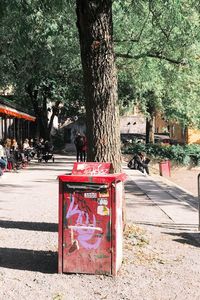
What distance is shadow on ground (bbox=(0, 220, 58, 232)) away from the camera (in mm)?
8388

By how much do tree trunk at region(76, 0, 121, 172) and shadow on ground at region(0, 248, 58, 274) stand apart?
1.77m

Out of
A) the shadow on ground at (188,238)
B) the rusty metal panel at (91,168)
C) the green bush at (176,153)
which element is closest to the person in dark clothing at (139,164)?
the green bush at (176,153)

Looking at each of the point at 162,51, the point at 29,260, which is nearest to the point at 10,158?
A: the point at 162,51

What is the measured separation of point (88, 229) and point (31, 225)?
127 inches

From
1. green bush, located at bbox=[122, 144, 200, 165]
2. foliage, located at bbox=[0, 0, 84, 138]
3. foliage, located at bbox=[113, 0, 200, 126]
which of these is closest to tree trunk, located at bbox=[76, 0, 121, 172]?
foliage, located at bbox=[0, 0, 84, 138]

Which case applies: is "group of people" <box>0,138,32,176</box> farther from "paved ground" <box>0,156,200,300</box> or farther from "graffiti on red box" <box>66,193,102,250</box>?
"graffiti on red box" <box>66,193,102,250</box>

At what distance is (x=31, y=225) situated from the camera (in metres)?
8.72

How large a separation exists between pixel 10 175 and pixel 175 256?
12.1 meters

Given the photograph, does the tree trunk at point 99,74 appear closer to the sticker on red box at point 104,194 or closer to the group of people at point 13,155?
the sticker on red box at point 104,194

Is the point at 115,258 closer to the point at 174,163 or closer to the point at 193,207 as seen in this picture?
the point at 193,207

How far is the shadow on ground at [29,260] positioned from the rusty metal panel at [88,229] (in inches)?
17.7

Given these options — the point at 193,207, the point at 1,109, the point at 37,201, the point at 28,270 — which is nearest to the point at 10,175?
the point at 1,109

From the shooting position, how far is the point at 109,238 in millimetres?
5645

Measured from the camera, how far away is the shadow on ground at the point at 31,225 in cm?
839
